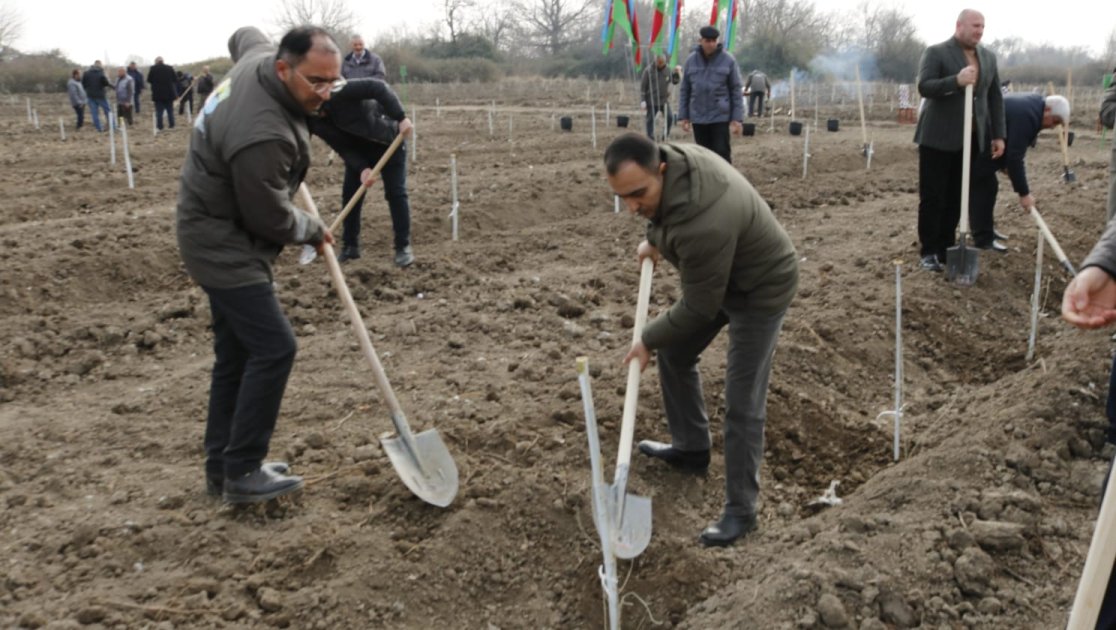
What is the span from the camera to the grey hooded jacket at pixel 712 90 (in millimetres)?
8336

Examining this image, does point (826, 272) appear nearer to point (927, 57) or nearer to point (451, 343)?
point (927, 57)

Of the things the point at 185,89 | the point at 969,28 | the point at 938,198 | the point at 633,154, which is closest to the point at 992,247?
the point at 938,198

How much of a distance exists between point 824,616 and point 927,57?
15.4 feet

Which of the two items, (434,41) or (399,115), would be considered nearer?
(399,115)

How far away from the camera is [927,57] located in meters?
6.40

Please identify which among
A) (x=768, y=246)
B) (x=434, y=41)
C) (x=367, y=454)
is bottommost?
(x=367, y=454)

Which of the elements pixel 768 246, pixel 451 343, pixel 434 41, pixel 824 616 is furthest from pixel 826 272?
pixel 434 41

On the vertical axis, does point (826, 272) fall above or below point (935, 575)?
above

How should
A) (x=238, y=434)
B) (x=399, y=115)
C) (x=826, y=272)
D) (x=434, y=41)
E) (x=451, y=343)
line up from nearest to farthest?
1. (x=238, y=434)
2. (x=451, y=343)
3. (x=399, y=115)
4. (x=826, y=272)
5. (x=434, y=41)

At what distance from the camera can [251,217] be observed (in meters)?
3.32

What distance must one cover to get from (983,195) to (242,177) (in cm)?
557

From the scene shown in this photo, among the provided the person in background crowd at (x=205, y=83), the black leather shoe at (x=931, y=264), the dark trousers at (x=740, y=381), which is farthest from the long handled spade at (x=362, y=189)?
the person in background crowd at (x=205, y=83)

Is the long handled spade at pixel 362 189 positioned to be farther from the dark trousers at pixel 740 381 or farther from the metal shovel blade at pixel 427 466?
the dark trousers at pixel 740 381

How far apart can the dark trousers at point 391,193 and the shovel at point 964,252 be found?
3.82 meters
